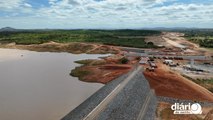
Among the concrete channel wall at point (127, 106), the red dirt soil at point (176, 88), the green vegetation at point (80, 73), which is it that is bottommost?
the green vegetation at point (80, 73)

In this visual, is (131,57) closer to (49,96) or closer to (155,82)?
(155,82)

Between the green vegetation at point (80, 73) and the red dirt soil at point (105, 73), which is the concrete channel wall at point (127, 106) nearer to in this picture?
the red dirt soil at point (105, 73)

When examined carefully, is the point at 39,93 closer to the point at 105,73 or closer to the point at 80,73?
the point at 80,73

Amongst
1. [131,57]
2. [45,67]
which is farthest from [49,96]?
[131,57]

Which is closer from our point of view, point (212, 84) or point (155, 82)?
point (155, 82)

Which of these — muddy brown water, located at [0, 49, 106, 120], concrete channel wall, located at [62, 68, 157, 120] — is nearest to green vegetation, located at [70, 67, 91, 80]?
muddy brown water, located at [0, 49, 106, 120]

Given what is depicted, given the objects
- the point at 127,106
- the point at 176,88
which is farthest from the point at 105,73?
the point at 127,106

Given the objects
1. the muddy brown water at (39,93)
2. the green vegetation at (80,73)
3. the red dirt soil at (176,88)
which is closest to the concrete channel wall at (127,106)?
the red dirt soil at (176,88)
